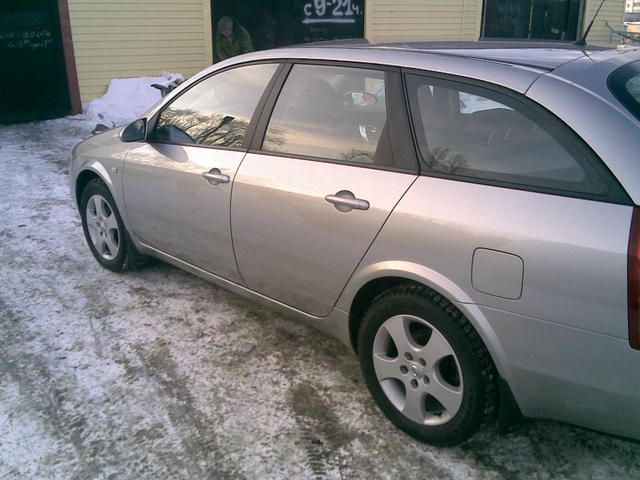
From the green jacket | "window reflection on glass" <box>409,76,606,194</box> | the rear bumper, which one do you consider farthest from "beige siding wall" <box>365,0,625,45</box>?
the rear bumper

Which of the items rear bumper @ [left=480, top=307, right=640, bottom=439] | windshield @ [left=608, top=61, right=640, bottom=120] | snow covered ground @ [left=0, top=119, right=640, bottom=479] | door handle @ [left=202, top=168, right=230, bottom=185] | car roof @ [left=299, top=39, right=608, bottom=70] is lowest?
snow covered ground @ [left=0, top=119, right=640, bottom=479]

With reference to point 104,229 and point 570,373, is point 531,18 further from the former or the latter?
point 570,373

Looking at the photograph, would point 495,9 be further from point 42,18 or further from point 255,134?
point 255,134

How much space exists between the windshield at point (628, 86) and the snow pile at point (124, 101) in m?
8.27

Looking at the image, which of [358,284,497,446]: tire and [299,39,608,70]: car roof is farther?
[299,39,608,70]: car roof

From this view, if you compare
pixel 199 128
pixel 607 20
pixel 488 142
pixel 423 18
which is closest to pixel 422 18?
pixel 423 18

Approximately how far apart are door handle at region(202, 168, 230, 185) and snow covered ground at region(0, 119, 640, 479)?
0.90 meters

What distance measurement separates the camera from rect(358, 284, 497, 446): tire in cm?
246

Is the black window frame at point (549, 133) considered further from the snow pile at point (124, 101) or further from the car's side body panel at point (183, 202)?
the snow pile at point (124, 101)

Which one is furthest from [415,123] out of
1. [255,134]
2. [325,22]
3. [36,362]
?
[325,22]

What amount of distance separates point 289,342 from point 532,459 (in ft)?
4.79

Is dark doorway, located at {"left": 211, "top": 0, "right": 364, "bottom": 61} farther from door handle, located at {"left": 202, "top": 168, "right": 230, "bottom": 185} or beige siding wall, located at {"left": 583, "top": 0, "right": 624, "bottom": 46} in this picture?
door handle, located at {"left": 202, "top": 168, "right": 230, "bottom": 185}

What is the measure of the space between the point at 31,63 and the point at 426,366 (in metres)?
9.00

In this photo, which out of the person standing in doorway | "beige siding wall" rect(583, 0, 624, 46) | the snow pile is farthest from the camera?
"beige siding wall" rect(583, 0, 624, 46)
